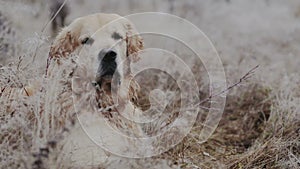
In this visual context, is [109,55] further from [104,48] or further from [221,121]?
[221,121]

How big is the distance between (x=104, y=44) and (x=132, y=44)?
394 millimetres

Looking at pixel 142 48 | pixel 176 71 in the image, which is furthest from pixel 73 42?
pixel 176 71

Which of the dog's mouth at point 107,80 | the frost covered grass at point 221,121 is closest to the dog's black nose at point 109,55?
the dog's mouth at point 107,80

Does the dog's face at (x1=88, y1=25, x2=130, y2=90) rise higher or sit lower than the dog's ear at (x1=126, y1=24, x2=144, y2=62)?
lower

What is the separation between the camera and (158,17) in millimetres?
9367

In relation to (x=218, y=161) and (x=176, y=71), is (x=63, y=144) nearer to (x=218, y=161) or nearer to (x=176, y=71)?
(x=218, y=161)

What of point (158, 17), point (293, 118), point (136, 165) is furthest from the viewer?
point (158, 17)

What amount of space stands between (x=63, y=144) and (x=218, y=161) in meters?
1.34

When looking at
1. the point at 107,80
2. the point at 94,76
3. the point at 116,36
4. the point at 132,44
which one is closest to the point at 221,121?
the point at 132,44

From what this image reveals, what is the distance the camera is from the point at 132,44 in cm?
350

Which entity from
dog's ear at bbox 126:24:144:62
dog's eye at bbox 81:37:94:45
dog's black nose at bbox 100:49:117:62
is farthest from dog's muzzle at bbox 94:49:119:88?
dog's ear at bbox 126:24:144:62

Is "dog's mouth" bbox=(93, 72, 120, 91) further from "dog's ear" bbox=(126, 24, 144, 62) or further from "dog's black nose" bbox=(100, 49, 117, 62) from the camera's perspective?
"dog's ear" bbox=(126, 24, 144, 62)

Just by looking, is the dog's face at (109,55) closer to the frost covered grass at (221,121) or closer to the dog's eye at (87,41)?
the dog's eye at (87,41)

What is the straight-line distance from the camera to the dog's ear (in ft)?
11.3
